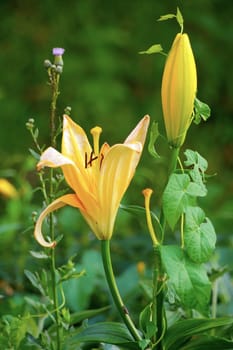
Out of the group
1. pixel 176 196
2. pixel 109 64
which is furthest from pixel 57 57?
pixel 109 64

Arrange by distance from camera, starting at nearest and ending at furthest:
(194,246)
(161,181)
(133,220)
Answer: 1. (194,246)
2. (161,181)
3. (133,220)

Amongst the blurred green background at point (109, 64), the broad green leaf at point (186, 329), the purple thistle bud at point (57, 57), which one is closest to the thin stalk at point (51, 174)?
the purple thistle bud at point (57, 57)

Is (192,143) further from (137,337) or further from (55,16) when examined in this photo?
(137,337)

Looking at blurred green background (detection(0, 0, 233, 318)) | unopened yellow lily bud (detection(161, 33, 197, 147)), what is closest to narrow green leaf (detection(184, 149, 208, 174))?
unopened yellow lily bud (detection(161, 33, 197, 147))

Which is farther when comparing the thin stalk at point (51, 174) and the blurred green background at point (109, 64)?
the blurred green background at point (109, 64)

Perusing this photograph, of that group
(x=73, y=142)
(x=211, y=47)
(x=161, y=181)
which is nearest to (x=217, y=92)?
(x=211, y=47)

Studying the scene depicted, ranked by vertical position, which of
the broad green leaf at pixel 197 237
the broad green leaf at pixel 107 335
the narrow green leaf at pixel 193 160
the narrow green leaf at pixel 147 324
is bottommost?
the broad green leaf at pixel 107 335

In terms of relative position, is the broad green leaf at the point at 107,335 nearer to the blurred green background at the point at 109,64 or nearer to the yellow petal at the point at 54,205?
the yellow petal at the point at 54,205

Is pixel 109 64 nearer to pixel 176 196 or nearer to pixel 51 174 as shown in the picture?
pixel 51 174
